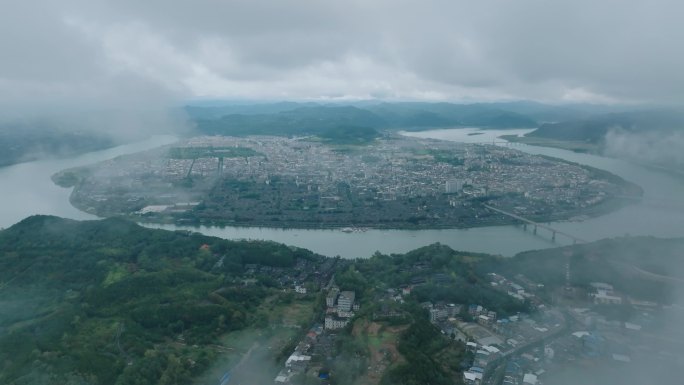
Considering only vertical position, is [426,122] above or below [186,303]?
above

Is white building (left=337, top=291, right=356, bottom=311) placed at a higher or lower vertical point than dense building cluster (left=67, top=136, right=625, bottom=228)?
lower

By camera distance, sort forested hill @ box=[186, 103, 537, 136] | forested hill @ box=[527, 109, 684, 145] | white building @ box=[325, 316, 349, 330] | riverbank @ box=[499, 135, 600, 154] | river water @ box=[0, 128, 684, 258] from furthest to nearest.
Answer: forested hill @ box=[186, 103, 537, 136], riverbank @ box=[499, 135, 600, 154], forested hill @ box=[527, 109, 684, 145], river water @ box=[0, 128, 684, 258], white building @ box=[325, 316, 349, 330]

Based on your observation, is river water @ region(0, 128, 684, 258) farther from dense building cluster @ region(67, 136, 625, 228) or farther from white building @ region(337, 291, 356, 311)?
white building @ region(337, 291, 356, 311)

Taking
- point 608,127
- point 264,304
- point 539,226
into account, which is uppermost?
point 608,127

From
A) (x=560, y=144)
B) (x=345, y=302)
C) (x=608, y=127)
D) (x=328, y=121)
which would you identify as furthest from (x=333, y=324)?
(x=328, y=121)

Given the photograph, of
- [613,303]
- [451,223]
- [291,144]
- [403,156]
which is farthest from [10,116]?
[613,303]

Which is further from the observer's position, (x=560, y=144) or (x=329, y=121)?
(x=329, y=121)

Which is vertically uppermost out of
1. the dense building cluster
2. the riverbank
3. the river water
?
the riverbank

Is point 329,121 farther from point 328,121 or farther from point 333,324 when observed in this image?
point 333,324

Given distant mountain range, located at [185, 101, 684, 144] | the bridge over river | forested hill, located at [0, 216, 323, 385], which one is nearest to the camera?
forested hill, located at [0, 216, 323, 385]

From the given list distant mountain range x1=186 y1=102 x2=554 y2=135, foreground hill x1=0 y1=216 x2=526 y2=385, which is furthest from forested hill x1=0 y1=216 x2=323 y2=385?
distant mountain range x1=186 y1=102 x2=554 y2=135

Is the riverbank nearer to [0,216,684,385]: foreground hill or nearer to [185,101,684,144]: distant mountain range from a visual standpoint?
[185,101,684,144]: distant mountain range

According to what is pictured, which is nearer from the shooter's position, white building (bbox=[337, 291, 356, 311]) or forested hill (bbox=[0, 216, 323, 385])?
forested hill (bbox=[0, 216, 323, 385])

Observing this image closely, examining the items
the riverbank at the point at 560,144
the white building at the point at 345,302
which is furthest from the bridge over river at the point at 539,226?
the riverbank at the point at 560,144
